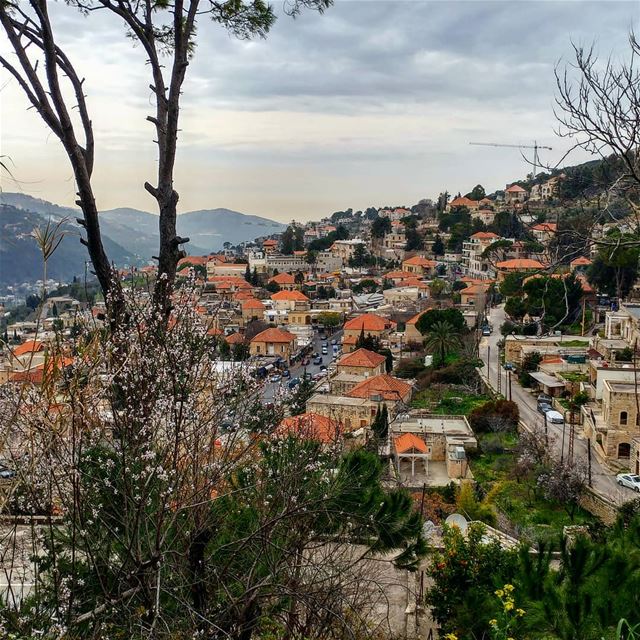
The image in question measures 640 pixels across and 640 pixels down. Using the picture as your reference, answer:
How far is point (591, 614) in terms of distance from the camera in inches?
119

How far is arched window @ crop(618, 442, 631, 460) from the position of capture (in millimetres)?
14883

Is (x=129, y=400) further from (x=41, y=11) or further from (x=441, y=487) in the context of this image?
(x=441, y=487)

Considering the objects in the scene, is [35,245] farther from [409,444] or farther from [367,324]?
[367,324]

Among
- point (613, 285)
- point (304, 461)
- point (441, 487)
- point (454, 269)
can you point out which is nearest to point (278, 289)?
point (454, 269)

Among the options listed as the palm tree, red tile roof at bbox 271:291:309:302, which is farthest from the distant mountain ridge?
the palm tree

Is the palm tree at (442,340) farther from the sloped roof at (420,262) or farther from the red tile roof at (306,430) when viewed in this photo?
the sloped roof at (420,262)

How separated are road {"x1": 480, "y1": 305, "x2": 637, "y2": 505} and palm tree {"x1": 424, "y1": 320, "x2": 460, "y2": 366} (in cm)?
131

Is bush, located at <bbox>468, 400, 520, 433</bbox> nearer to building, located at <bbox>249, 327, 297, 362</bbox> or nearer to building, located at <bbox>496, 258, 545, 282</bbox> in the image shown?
building, located at <bbox>496, 258, 545, 282</bbox>

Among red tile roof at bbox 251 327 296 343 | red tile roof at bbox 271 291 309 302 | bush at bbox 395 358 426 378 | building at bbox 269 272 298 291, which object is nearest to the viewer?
bush at bbox 395 358 426 378

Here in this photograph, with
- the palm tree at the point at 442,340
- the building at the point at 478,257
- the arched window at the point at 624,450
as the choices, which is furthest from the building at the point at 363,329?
the arched window at the point at 624,450

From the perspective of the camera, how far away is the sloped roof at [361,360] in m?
24.6

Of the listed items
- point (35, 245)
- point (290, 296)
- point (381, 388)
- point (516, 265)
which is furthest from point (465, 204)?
point (35, 245)

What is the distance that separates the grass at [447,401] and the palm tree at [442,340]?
10.9 ft

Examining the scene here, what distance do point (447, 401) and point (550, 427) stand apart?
388cm
